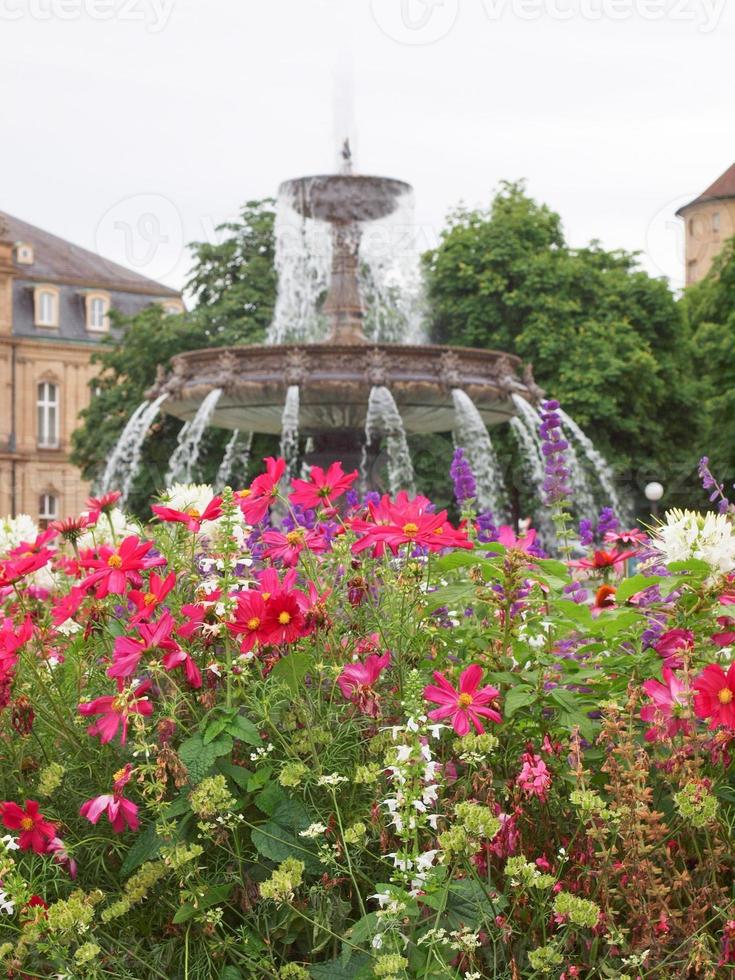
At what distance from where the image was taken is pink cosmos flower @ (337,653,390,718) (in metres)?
2.64

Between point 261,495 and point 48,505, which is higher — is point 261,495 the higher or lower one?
the higher one

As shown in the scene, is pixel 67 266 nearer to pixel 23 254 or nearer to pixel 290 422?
pixel 23 254

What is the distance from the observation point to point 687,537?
3016 millimetres

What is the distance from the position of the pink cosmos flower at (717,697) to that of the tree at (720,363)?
24.9 m

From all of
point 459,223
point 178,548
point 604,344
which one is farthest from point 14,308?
point 178,548

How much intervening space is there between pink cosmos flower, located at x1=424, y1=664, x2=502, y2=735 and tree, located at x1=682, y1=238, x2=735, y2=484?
24.9 metres

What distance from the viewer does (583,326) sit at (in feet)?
98.9

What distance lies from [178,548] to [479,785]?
127 centimetres

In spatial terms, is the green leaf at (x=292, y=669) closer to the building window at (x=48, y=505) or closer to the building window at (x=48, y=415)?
the building window at (x=48, y=505)

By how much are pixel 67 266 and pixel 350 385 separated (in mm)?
52946

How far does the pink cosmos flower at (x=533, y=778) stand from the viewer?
2615mm

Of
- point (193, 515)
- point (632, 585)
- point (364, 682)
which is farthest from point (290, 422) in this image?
point (364, 682)

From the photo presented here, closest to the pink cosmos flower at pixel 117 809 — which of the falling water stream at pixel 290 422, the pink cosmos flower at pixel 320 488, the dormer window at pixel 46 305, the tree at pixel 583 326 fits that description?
the pink cosmos flower at pixel 320 488

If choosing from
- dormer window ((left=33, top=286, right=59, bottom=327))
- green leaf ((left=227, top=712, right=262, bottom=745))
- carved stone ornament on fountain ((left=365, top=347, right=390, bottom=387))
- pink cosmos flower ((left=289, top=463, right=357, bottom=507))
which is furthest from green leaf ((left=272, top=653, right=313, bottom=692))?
dormer window ((left=33, top=286, right=59, bottom=327))
